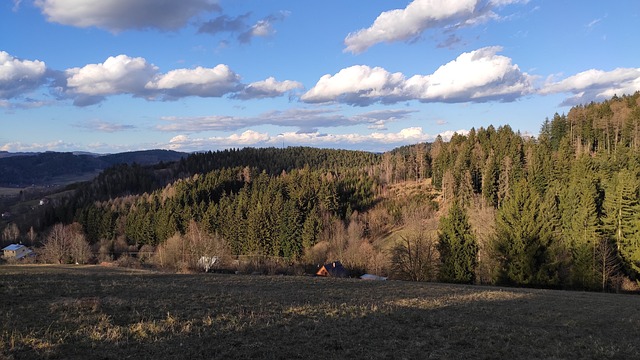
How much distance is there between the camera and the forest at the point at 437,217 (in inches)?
1751

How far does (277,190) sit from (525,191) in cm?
8798

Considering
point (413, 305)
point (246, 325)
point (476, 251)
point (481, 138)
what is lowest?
point (476, 251)

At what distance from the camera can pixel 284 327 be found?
12.3 metres

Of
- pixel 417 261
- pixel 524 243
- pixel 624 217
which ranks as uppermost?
pixel 624 217

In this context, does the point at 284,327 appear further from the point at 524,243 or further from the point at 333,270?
the point at 333,270

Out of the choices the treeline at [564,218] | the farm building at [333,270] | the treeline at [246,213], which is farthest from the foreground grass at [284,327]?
the treeline at [246,213]

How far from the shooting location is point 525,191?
44.2 metres

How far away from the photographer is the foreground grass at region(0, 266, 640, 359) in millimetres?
9922

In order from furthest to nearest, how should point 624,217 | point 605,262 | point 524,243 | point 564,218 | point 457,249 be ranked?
point 564,218
point 624,217
point 457,249
point 605,262
point 524,243

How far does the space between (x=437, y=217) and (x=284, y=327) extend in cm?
10264

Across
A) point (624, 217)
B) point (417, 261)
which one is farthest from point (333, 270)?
point (624, 217)

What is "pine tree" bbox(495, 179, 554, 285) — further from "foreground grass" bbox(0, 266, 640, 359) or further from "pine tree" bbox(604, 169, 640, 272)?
"foreground grass" bbox(0, 266, 640, 359)

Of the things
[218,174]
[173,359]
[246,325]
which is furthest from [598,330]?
[218,174]

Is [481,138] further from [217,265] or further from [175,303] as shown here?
[175,303]
